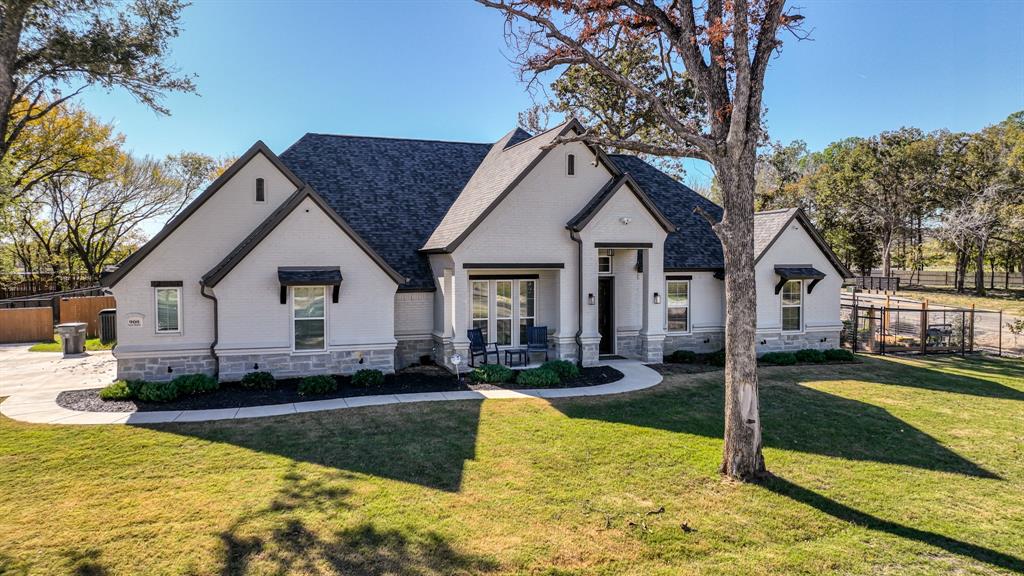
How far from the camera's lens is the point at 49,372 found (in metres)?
15.9

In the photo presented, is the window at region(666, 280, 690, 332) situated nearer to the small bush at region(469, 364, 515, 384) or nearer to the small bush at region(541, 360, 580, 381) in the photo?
the small bush at region(541, 360, 580, 381)

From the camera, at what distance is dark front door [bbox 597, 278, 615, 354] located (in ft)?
60.7

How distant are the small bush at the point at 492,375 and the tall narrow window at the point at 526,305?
99.6 inches

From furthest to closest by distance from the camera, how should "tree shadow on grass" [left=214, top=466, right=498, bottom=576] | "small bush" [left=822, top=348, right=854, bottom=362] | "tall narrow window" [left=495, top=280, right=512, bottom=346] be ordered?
"small bush" [left=822, top=348, right=854, bottom=362] → "tall narrow window" [left=495, top=280, right=512, bottom=346] → "tree shadow on grass" [left=214, top=466, right=498, bottom=576]

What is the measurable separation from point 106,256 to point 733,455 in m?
42.6

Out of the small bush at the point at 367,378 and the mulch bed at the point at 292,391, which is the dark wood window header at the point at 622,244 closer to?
the mulch bed at the point at 292,391

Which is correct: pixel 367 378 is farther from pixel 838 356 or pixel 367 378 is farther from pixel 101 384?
pixel 838 356

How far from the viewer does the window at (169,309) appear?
14.0m

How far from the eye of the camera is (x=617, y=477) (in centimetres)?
844

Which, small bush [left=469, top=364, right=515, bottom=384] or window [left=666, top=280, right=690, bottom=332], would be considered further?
window [left=666, top=280, right=690, bottom=332]

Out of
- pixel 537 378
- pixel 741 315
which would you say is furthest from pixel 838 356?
pixel 741 315

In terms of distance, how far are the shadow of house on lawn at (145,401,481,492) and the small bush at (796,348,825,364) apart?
12.5 meters

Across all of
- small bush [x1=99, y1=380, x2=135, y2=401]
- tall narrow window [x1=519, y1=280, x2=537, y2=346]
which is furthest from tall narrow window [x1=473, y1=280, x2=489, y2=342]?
small bush [x1=99, y1=380, x2=135, y2=401]

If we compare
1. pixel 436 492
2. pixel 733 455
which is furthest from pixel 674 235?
pixel 436 492
